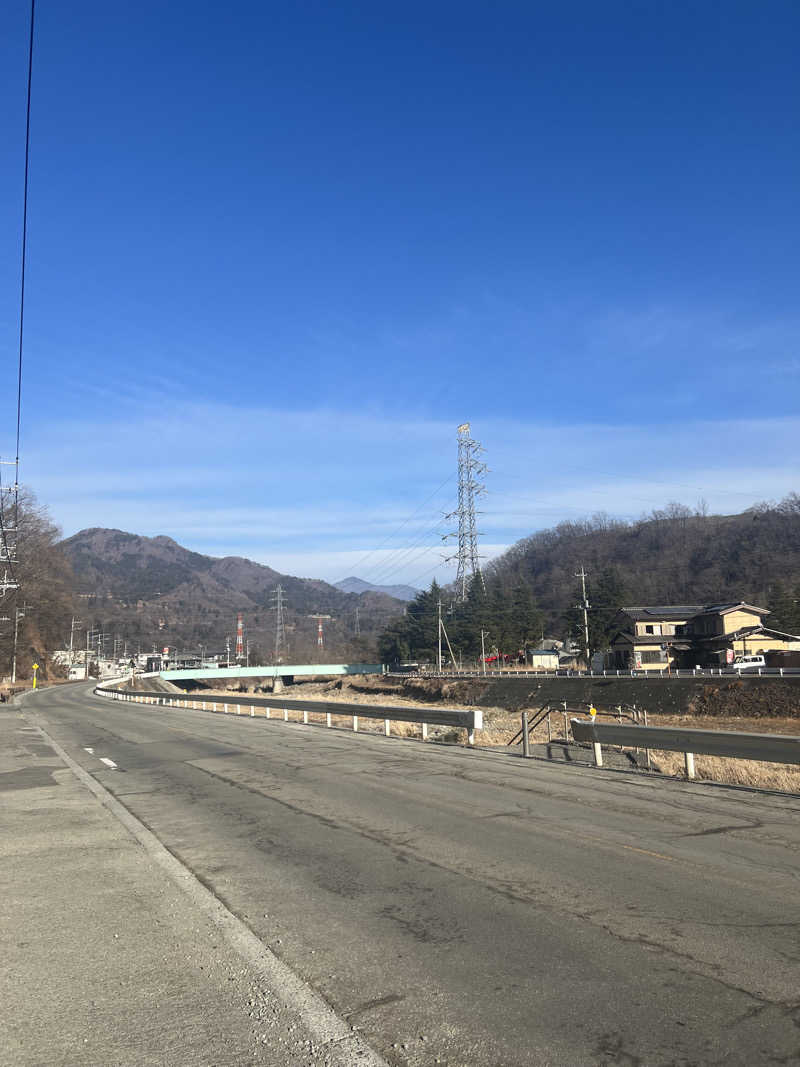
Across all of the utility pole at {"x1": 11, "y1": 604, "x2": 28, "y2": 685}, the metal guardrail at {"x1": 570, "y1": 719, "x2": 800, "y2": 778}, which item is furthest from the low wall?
the utility pole at {"x1": 11, "y1": 604, "x2": 28, "y2": 685}

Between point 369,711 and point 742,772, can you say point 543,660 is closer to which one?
point 369,711

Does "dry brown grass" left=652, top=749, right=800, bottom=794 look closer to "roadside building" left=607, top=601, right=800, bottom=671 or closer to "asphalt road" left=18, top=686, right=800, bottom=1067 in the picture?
"asphalt road" left=18, top=686, right=800, bottom=1067

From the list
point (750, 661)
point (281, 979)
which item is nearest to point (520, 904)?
point (281, 979)

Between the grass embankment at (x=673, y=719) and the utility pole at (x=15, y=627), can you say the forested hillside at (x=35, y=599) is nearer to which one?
the utility pole at (x=15, y=627)

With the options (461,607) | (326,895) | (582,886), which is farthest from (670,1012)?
(461,607)

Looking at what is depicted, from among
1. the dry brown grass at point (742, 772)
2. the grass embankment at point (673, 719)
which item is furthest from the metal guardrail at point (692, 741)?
the grass embankment at point (673, 719)

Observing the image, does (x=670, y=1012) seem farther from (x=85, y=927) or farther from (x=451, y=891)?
(x=85, y=927)

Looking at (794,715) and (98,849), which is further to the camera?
(794,715)

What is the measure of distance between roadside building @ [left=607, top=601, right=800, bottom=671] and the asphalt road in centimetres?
6894

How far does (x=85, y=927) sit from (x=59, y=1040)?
6.54 feet

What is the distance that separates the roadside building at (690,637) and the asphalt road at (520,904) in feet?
226

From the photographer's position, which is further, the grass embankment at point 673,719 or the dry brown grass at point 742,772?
the grass embankment at point 673,719

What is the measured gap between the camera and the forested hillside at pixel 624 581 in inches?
3949

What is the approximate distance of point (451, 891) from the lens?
22.2 feet
